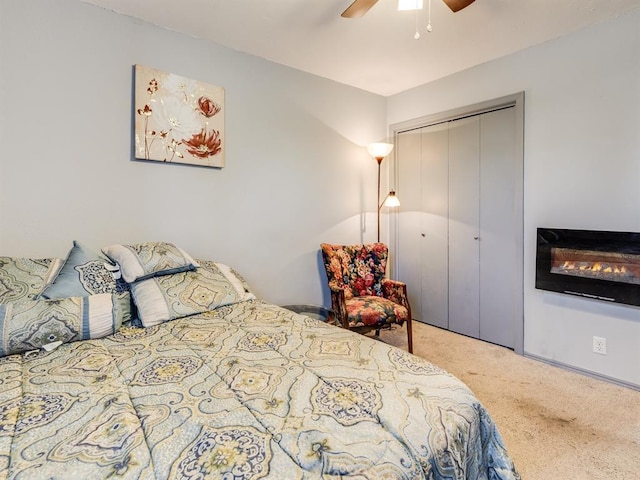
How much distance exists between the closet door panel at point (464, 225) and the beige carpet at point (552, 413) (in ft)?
1.35

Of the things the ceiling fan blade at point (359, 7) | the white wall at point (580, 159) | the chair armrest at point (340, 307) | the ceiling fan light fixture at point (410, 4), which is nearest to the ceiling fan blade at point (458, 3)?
the ceiling fan light fixture at point (410, 4)

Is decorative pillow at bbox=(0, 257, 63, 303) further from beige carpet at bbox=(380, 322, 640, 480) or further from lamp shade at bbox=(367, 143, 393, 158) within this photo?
lamp shade at bbox=(367, 143, 393, 158)

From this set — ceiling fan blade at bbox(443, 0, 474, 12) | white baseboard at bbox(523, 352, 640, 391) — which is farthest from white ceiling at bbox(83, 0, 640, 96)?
white baseboard at bbox(523, 352, 640, 391)

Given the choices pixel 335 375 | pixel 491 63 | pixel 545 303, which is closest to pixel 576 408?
pixel 545 303

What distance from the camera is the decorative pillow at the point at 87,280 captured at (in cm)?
162

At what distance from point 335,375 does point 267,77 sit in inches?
102

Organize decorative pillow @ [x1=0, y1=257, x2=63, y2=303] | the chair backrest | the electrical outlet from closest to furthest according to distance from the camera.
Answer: decorative pillow @ [x1=0, y1=257, x2=63, y2=303], the electrical outlet, the chair backrest

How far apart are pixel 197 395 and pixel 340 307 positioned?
185 cm

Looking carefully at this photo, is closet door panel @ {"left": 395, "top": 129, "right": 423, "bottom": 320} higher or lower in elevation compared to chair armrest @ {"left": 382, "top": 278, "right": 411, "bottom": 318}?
higher

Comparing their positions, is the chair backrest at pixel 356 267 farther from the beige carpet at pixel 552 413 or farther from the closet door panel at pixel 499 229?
the closet door panel at pixel 499 229

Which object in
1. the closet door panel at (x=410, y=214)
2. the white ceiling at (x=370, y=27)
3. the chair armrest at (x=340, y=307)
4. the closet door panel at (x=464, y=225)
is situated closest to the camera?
the white ceiling at (x=370, y=27)

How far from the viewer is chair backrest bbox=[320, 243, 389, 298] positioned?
3.13 metres

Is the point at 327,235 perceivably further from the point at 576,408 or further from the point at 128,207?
the point at 576,408

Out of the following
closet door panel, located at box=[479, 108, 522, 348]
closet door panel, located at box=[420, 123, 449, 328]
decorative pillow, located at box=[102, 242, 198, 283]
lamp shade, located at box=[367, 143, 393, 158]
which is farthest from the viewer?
closet door panel, located at box=[420, 123, 449, 328]
